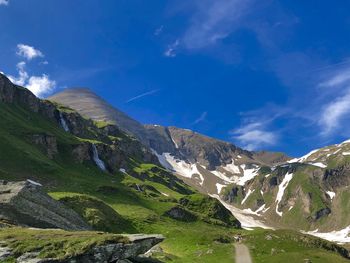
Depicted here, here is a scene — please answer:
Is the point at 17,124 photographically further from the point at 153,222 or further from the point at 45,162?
the point at 153,222

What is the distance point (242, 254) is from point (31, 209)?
41.5 m

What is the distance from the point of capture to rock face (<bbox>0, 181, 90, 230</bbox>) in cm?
4169

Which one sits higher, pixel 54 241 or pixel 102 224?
pixel 102 224

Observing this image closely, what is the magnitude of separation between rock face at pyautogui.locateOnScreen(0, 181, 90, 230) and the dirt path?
28.3 m

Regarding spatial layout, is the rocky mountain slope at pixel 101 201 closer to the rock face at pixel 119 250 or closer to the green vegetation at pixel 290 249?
the rock face at pixel 119 250

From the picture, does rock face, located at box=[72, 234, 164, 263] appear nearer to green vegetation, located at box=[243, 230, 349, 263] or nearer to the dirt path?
the dirt path

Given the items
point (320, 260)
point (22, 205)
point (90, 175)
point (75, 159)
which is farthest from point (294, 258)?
point (75, 159)

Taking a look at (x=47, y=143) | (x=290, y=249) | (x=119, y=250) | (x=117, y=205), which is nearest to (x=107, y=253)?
(x=119, y=250)

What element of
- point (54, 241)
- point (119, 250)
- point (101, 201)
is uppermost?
point (101, 201)

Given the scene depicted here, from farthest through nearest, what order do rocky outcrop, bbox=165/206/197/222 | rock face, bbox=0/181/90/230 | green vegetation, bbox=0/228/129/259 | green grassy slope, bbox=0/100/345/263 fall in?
rocky outcrop, bbox=165/206/197/222 < green grassy slope, bbox=0/100/345/263 < rock face, bbox=0/181/90/230 < green vegetation, bbox=0/228/129/259

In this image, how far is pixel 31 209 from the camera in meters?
43.0

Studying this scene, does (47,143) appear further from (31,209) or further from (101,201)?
(31,209)

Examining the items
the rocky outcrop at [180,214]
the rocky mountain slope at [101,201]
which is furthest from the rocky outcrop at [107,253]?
the rocky outcrop at [180,214]

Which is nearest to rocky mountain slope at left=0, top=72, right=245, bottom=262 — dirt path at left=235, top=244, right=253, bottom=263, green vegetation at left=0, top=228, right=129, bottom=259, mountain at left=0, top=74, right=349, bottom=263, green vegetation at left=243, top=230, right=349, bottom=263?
mountain at left=0, top=74, right=349, bottom=263
